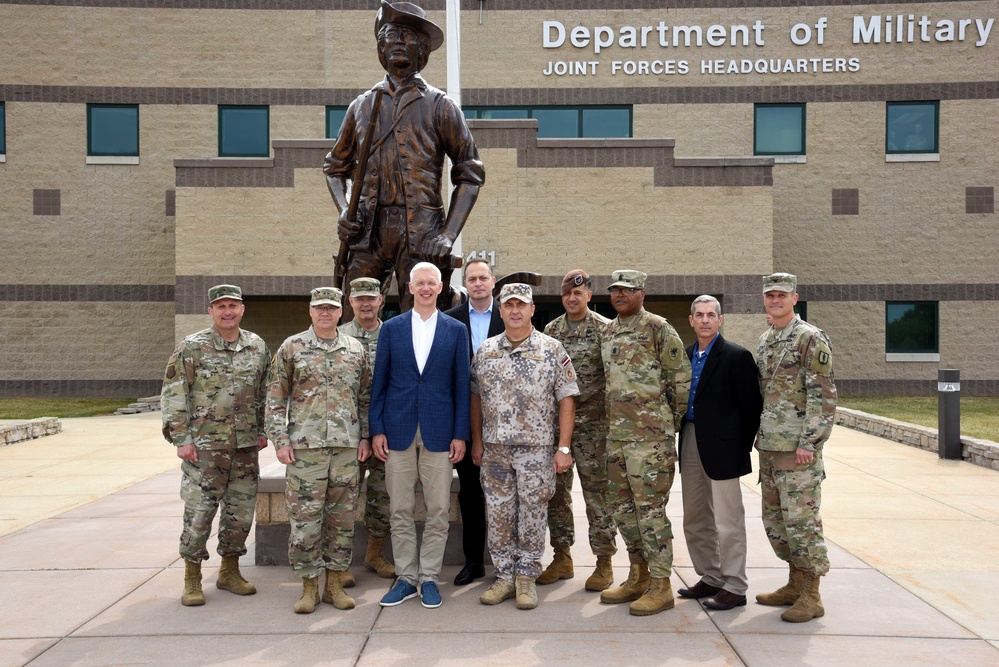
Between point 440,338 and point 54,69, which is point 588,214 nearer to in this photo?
point 440,338

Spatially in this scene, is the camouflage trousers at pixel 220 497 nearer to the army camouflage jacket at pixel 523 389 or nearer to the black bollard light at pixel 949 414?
the army camouflage jacket at pixel 523 389

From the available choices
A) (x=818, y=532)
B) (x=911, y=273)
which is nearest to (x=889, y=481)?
(x=818, y=532)

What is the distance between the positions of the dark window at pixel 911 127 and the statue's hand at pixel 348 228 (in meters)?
18.6

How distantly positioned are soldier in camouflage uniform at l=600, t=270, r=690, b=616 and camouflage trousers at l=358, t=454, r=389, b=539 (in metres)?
1.67

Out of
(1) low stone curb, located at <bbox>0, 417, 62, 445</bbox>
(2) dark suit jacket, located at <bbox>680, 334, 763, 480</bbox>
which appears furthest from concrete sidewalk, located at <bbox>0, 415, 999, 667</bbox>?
(1) low stone curb, located at <bbox>0, 417, 62, 445</bbox>

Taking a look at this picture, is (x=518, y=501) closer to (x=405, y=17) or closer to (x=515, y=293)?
(x=515, y=293)

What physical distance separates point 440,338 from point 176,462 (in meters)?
7.72

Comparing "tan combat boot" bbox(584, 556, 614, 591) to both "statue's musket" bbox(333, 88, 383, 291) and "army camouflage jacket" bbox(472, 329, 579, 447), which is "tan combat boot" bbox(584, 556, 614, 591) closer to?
"army camouflage jacket" bbox(472, 329, 579, 447)

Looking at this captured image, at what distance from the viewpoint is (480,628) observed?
4.53 m

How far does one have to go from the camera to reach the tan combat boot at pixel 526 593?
4863mm

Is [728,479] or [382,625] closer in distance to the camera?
[382,625]

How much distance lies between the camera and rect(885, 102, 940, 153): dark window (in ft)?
65.5

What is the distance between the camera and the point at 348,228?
5.86m

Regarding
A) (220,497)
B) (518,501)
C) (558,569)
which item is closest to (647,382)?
(518,501)
